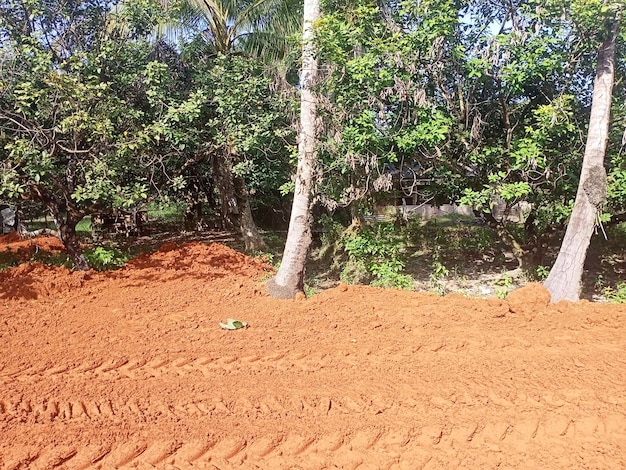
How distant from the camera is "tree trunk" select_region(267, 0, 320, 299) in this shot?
262 inches

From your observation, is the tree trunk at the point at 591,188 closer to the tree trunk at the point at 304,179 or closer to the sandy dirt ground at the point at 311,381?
the sandy dirt ground at the point at 311,381

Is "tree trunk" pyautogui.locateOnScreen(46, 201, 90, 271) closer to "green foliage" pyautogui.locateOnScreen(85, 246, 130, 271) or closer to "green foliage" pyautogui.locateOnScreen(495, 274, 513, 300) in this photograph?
"green foliage" pyautogui.locateOnScreen(85, 246, 130, 271)

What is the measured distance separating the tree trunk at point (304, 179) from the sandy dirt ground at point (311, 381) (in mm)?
471

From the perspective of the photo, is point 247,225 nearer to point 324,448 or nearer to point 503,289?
point 503,289

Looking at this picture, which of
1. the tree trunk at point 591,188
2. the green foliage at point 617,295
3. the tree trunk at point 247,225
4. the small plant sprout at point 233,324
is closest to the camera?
the small plant sprout at point 233,324

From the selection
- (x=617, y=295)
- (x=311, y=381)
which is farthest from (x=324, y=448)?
(x=617, y=295)

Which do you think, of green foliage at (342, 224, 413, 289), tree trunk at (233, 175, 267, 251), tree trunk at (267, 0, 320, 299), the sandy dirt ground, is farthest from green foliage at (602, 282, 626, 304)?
tree trunk at (233, 175, 267, 251)

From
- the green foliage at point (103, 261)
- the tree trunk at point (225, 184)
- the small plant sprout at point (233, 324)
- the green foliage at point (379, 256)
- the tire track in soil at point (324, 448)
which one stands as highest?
the tree trunk at point (225, 184)

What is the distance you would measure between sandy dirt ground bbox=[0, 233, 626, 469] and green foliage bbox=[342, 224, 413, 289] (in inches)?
43.5

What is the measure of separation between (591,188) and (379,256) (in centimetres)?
327

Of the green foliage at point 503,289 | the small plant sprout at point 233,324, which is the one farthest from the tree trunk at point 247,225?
the small plant sprout at point 233,324

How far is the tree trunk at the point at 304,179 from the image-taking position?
6.66m

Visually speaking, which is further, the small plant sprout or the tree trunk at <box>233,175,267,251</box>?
the tree trunk at <box>233,175,267,251</box>

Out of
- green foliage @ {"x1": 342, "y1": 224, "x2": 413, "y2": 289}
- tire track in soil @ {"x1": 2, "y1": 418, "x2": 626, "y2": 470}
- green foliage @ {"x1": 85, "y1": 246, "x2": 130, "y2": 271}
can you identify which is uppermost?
green foliage @ {"x1": 342, "y1": 224, "x2": 413, "y2": 289}
